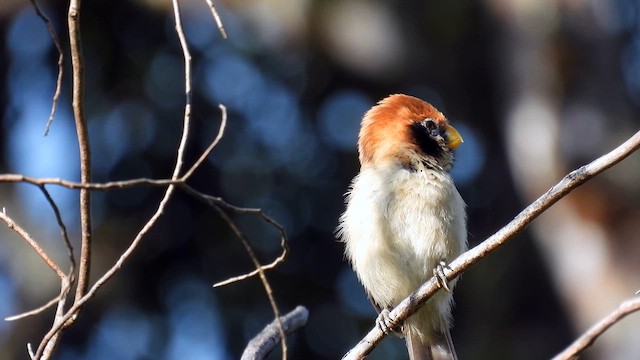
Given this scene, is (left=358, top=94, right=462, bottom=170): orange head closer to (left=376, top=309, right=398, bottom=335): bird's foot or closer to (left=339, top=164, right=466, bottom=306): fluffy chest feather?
(left=339, top=164, right=466, bottom=306): fluffy chest feather

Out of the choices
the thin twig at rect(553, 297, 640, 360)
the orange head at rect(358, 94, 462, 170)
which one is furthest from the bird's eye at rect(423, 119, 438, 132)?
the thin twig at rect(553, 297, 640, 360)

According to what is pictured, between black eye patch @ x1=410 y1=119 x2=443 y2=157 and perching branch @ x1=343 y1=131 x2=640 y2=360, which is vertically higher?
perching branch @ x1=343 y1=131 x2=640 y2=360

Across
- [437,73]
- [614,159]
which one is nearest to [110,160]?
[437,73]

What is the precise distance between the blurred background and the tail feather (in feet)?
8.94

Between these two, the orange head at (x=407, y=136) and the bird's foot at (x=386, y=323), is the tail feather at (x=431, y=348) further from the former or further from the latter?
the orange head at (x=407, y=136)

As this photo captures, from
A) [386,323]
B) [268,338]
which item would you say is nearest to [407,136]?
[386,323]

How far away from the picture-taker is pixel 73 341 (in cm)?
679

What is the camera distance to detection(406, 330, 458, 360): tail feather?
13.4 feet

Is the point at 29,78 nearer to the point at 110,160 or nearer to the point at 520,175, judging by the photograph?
the point at 110,160

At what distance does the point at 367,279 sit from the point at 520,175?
12.4ft

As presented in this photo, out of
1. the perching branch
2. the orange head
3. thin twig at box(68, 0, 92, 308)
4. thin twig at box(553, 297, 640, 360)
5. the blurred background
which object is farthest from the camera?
the blurred background

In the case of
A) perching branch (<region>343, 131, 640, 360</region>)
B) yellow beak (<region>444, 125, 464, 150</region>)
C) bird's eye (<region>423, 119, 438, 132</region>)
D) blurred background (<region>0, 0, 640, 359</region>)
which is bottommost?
blurred background (<region>0, 0, 640, 359</region>)

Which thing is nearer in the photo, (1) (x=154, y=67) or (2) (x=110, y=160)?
(2) (x=110, y=160)

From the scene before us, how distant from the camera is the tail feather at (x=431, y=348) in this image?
408cm
